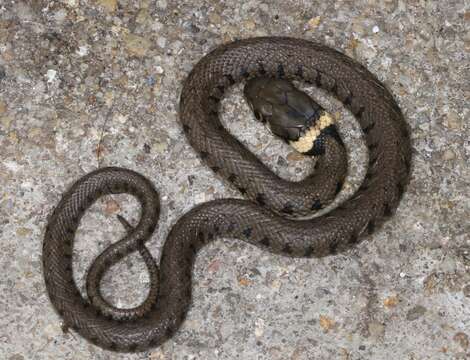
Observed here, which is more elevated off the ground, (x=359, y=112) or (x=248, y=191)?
(x=359, y=112)

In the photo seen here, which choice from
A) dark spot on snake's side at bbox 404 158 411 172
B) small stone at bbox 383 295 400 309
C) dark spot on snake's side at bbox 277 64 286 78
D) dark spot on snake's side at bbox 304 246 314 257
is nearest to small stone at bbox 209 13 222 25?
dark spot on snake's side at bbox 277 64 286 78

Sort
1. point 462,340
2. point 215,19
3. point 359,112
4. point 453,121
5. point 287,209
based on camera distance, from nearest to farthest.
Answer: point 462,340, point 287,209, point 359,112, point 453,121, point 215,19

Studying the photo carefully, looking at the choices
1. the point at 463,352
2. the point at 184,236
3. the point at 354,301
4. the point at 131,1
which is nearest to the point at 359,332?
the point at 354,301

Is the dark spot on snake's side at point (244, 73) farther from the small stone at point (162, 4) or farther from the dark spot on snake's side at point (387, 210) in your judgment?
the dark spot on snake's side at point (387, 210)

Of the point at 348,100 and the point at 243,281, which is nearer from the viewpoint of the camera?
the point at 243,281

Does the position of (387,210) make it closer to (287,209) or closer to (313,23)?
(287,209)

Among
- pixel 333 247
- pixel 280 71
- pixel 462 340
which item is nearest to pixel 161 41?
pixel 280 71

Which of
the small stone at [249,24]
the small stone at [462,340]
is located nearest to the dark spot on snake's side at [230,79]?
the small stone at [249,24]
